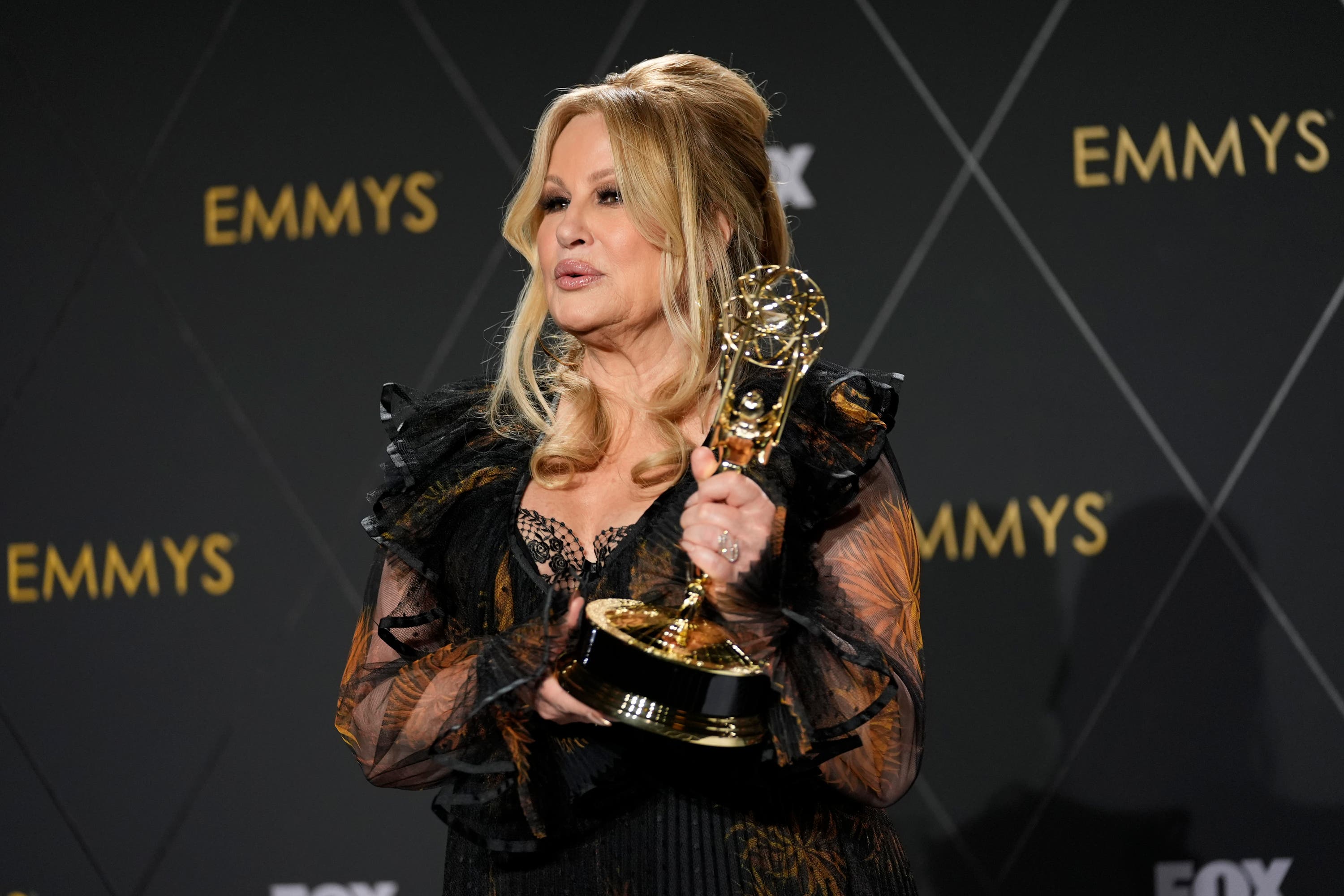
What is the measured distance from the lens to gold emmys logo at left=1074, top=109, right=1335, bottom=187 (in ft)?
8.14

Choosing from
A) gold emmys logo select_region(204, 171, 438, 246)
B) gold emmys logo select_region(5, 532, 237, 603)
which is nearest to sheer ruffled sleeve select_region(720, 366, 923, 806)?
gold emmys logo select_region(204, 171, 438, 246)

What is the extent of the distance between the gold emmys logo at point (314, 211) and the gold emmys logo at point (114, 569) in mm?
630

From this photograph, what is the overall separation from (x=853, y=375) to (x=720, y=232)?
0.25 meters

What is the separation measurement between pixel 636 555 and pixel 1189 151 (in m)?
1.62

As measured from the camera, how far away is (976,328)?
2562 millimetres

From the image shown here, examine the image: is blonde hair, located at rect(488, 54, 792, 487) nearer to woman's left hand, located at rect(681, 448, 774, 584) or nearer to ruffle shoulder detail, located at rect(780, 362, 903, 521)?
ruffle shoulder detail, located at rect(780, 362, 903, 521)

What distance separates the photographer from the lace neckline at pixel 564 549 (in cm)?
144

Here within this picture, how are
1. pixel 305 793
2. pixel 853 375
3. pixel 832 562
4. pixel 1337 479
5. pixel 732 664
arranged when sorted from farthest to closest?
pixel 305 793 < pixel 1337 479 < pixel 853 375 < pixel 832 562 < pixel 732 664

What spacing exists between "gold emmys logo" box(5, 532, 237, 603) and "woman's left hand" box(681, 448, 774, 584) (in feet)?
6.00

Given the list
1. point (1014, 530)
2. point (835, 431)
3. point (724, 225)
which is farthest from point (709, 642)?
point (1014, 530)

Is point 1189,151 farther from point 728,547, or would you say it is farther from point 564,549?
point 728,547

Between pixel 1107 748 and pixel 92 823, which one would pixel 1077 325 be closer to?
pixel 1107 748

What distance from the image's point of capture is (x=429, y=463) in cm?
164

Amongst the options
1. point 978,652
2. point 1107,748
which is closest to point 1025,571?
point 978,652
